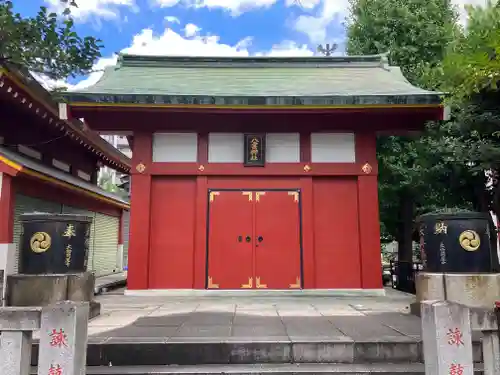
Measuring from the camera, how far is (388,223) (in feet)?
41.3

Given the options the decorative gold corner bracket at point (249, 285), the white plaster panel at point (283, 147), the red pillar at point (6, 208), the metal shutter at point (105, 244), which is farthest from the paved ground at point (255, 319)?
the metal shutter at point (105, 244)

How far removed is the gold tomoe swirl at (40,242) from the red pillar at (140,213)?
2.53 meters

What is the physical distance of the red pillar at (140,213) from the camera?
8.23 metres

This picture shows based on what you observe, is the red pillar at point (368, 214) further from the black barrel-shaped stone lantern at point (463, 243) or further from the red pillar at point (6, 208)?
the red pillar at point (6, 208)

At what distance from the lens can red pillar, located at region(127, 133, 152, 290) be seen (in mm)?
8227

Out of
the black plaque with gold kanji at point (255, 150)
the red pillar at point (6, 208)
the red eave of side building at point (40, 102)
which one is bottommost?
the red pillar at point (6, 208)

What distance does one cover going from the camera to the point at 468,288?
17.5ft

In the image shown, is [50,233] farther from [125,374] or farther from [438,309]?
[438,309]

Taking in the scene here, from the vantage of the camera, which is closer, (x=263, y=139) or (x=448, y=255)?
(x=448, y=255)

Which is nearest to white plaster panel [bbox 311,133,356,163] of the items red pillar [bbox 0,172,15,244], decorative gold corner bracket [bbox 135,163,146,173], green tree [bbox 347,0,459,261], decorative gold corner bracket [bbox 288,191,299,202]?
decorative gold corner bracket [bbox 288,191,299,202]

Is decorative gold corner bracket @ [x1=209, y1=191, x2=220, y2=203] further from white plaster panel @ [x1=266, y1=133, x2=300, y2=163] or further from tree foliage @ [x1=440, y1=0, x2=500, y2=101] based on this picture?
tree foliage @ [x1=440, y1=0, x2=500, y2=101]

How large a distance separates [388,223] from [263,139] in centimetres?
613

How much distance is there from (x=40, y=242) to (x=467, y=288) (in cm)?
602

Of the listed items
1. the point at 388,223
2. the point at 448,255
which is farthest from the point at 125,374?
the point at 388,223
